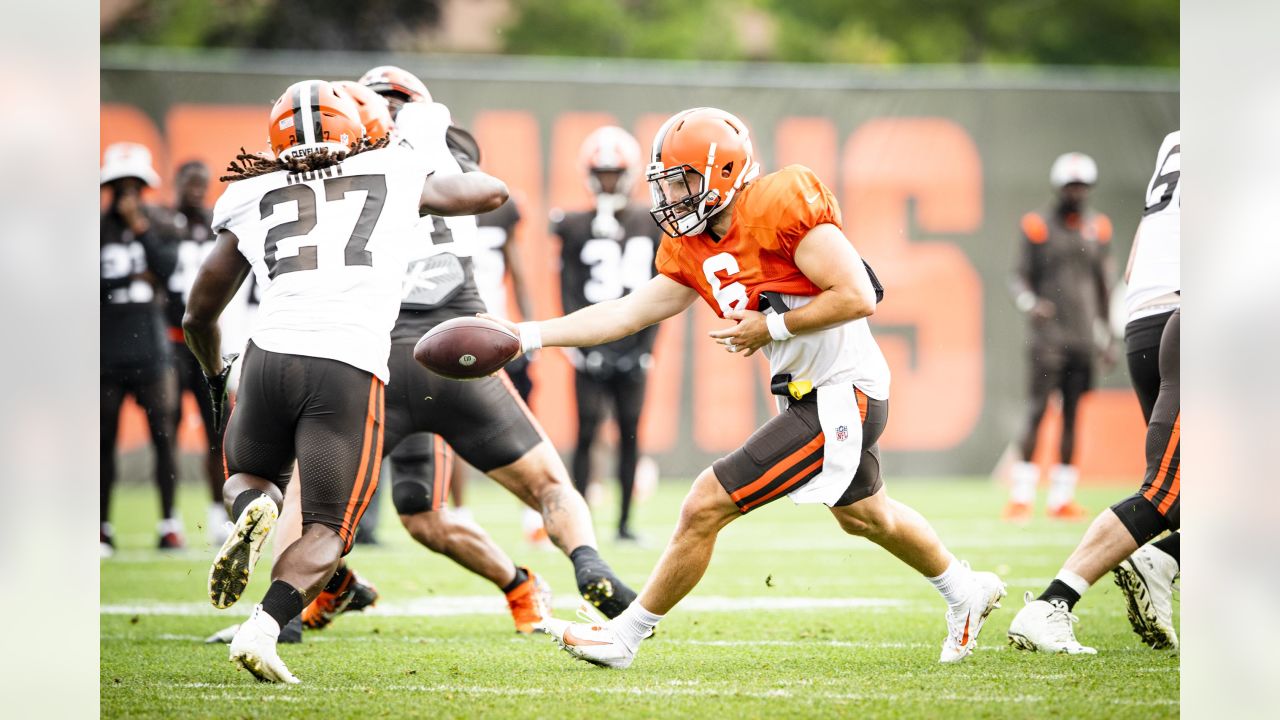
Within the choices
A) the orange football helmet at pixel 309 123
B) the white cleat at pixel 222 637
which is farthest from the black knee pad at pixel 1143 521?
the white cleat at pixel 222 637

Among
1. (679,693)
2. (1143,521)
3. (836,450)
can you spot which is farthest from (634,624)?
(1143,521)

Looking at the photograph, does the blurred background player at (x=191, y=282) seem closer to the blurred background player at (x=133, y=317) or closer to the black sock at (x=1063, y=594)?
the blurred background player at (x=133, y=317)

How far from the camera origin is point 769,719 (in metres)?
3.10

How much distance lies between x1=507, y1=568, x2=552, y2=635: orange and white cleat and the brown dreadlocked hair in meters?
1.54

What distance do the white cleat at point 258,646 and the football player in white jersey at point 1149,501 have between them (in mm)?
2057

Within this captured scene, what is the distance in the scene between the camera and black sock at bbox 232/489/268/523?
Answer: 3.45 m

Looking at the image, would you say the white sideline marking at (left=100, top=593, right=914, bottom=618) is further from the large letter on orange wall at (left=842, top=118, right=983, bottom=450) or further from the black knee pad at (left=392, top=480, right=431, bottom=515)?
the large letter on orange wall at (left=842, top=118, right=983, bottom=450)

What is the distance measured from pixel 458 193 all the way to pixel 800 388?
1023 millimetres

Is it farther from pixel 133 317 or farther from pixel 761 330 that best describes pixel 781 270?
pixel 133 317

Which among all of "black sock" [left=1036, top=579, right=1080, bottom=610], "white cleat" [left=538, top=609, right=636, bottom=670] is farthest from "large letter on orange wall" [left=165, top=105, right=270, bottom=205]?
"black sock" [left=1036, top=579, right=1080, bottom=610]

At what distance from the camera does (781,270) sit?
3.54 meters

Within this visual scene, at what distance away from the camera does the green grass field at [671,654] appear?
326 centimetres
